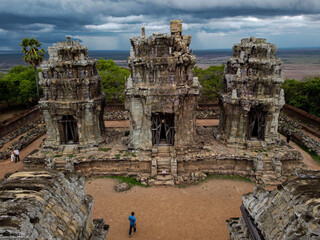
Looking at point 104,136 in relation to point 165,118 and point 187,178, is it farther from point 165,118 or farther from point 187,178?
point 187,178

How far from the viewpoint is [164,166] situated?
16.3 metres

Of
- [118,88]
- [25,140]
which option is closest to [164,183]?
[25,140]

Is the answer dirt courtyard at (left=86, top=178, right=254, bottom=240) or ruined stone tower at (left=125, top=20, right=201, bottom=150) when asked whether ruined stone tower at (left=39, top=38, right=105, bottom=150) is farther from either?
dirt courtyard at (left=86, top=178, right=254, bottom=240)

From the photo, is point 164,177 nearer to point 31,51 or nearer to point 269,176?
point 269,176

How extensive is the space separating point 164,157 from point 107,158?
4.09 m

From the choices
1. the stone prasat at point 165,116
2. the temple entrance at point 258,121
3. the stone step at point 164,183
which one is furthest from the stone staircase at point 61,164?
the temple entrance at point 258,121

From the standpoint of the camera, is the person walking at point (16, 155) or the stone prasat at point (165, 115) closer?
the stone prasat at point (165, 115)

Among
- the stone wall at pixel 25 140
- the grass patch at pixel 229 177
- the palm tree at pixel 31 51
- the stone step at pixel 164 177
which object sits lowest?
the grass patch at pixel 229 177

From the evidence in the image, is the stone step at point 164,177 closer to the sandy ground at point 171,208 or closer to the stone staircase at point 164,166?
the stone staircase at point 164,166

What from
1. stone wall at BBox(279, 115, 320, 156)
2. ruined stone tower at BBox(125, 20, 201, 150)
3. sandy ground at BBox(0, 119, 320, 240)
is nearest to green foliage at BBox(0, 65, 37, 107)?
sandy ground at BBox(0, 119, 320, 240)

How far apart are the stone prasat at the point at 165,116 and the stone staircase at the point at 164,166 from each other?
7 centimetres

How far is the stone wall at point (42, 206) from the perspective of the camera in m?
3.93

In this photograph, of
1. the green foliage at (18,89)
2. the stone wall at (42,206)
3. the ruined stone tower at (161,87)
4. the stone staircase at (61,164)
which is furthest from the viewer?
the green foliage at (18,89)

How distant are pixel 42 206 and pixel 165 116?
42.4 ft
